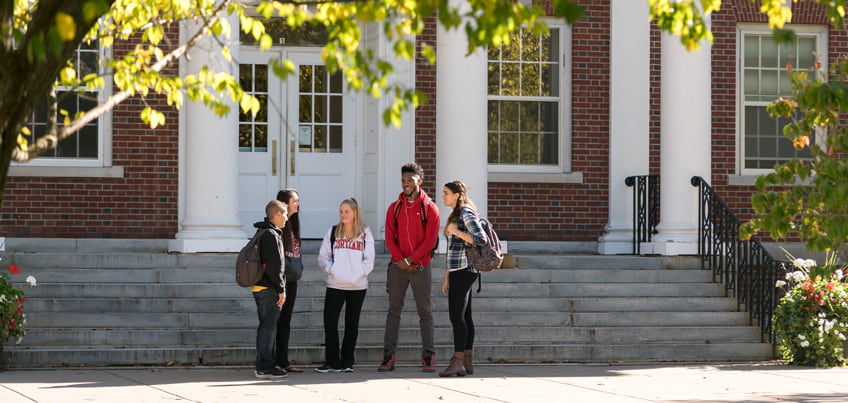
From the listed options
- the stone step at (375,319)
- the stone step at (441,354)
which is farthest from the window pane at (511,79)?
the stone step at (441,354)

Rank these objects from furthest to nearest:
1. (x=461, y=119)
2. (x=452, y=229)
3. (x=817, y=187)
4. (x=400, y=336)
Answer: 1. (x=461, y=119)
2. (x=400, y=336)
3. (x=452, y=229)
4. (x=817, y=187)

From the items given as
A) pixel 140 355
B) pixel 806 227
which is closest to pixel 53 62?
pixel 806 227

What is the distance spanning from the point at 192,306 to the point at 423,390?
324cm

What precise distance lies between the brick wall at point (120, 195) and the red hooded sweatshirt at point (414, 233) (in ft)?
14.9

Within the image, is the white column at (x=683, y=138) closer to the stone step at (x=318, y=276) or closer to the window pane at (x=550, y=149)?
the stone step at (x=318, y=276)

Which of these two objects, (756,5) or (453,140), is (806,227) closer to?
(453,140)

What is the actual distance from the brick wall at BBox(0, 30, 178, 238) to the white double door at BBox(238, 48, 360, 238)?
35.9 inches

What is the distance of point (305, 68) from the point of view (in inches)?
599

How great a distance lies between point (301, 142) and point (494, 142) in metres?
2.32

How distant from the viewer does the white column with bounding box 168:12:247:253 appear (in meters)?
13.1

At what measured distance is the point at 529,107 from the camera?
1560 centimetres

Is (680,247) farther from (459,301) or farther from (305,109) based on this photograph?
(305,109)

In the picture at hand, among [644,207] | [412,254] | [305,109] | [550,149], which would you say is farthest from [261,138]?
[412,254]

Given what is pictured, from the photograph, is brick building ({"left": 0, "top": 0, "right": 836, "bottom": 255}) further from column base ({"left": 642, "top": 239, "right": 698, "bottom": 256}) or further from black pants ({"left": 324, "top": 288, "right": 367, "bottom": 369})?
black pants ({"left": 324, "top": 288, "right": 367, "bottom": 369})
